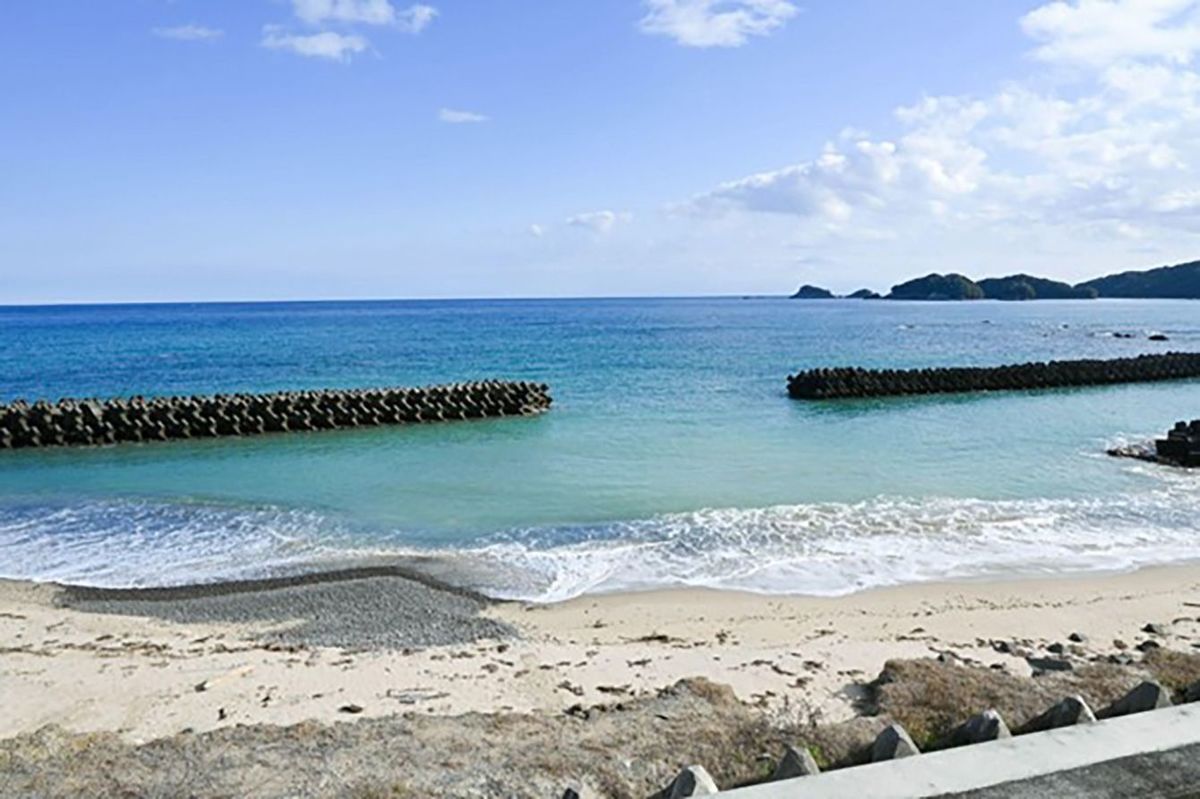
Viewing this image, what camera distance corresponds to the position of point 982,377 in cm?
3553

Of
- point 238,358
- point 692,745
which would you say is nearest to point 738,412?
point 692,745

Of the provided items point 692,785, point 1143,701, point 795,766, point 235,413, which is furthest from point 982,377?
point 692,785

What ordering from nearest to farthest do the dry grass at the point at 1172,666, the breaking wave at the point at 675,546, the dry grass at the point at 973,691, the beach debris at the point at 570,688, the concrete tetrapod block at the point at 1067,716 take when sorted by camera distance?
1. the concrete tetrapod block at the point at 1067,716
2. the dry grass at the point at 973,691
3. the dry grass at the point at 1172,666
4. the beach debris at the point at 570,688
5. the breaking wave at the point at 675,546

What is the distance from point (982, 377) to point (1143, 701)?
34.4 metres

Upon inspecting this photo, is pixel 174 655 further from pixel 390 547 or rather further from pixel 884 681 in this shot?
pixel 884 681

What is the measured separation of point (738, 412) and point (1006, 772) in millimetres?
24861

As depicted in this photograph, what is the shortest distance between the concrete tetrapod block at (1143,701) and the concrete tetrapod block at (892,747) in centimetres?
83

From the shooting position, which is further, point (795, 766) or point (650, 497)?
point (650, 497)

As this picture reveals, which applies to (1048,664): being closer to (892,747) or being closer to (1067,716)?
(1067,716)

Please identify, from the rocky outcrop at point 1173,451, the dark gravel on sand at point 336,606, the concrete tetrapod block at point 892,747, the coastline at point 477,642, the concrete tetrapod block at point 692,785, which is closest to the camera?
the concrete tetrapod block at point 692,785

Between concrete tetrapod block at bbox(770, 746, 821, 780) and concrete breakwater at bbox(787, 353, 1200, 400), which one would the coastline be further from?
concrete breakwater at bbox(787, 353, 1200, 400)

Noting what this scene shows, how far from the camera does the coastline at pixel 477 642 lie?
23.0 ft

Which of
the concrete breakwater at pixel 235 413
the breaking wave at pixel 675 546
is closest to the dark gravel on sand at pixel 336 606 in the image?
the breaking wave at pixel 675 546

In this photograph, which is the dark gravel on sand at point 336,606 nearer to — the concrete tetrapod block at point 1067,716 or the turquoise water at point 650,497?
the turquoise water at point 650,497
